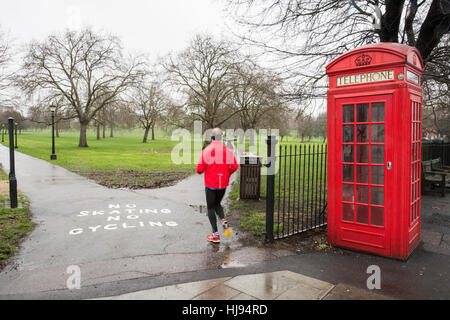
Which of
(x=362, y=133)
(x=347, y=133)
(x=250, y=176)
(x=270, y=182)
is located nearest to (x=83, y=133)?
(x=250, y=176)

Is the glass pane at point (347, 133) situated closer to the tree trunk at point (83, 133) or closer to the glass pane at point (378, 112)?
the glass pane at point (378, 112)

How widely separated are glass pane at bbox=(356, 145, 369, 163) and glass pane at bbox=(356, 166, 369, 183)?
11 centimetres

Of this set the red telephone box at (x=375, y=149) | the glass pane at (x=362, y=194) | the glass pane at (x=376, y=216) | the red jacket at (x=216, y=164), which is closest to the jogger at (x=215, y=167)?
the red jacket at (x=216, y=164)

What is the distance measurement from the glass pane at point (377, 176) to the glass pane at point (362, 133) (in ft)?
1.51

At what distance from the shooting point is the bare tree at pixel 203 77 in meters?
33.3

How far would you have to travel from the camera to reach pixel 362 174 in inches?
190

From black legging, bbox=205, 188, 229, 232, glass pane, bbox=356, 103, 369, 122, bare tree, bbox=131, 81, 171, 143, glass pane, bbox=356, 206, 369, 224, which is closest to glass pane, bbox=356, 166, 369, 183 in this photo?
glass pane, bbox=356, 206, 369, 224

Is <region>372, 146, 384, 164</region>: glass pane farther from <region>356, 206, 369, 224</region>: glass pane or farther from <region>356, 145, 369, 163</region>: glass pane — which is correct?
<region>356, 206, 369, 224</region>: glass pane

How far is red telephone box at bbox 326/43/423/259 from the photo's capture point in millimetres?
4418

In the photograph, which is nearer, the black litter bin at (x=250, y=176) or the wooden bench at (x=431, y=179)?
the black litter bin at (x=250, y=176)
